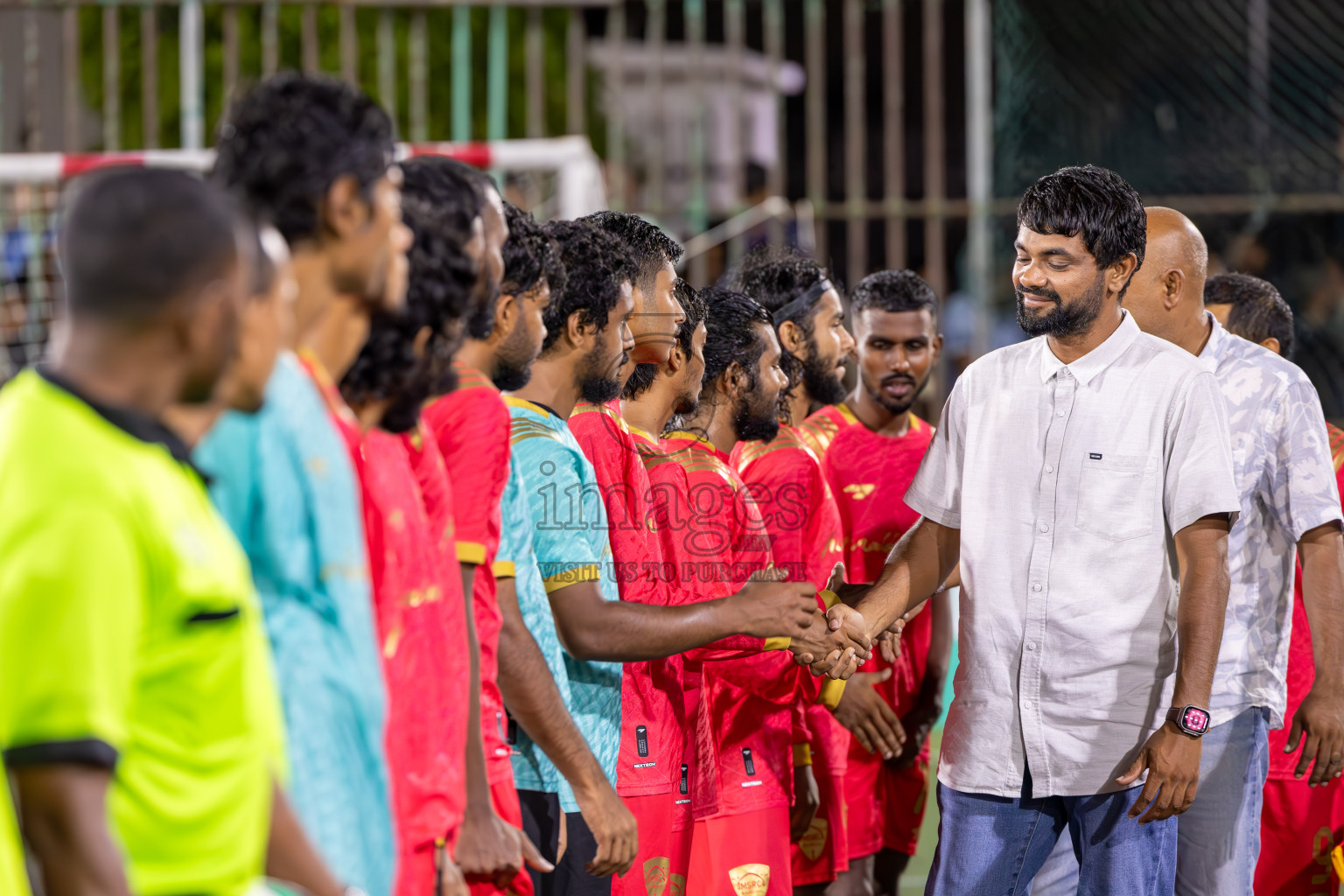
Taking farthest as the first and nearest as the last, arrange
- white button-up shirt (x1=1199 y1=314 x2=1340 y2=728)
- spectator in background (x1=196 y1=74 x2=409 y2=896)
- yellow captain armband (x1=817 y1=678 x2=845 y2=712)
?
yellow captain armband (x1=817 y1=678 x2=845 y2=712)
white button-up shirt (x1=1199 y1=314 x2=1340 y2=728)
spectator in background (x1=196 y1=74 x2=409 y2=896)

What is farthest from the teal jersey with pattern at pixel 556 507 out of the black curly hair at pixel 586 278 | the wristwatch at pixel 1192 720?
the wristwatch at pixel 1192 720

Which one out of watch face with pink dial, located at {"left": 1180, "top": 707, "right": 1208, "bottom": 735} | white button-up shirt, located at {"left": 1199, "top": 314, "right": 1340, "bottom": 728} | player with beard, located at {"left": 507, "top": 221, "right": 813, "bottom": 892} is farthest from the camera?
white button-up shirt, located at {"left": 1199, "top": 314, "right": 1340, "bottom": 728}

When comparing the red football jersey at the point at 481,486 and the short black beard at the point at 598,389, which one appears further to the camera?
the short black beard at the point at 598,389

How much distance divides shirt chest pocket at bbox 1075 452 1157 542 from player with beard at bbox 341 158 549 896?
1.44 metres

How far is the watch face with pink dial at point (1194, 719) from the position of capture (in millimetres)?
2732

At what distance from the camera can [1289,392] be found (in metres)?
3.33

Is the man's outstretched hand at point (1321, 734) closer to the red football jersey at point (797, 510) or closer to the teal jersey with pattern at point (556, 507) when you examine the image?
the red football jersey at point (797, 510)

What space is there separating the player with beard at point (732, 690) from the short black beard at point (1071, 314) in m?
0.70

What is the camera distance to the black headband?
4.20 meters

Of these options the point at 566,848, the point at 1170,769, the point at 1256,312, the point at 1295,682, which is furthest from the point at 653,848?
the point at 1256,312

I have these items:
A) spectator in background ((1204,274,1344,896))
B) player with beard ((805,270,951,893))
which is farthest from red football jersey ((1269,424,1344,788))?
player with beard ((805,270,951,893))

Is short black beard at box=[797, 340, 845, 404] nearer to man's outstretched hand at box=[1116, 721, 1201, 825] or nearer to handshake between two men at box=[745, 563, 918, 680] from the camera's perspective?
handshake between two men at box=[745, 563, 918, 680]

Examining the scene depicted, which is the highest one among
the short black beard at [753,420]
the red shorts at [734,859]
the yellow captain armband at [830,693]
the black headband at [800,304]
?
the black headband at [800,304]

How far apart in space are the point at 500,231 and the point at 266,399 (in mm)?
720
